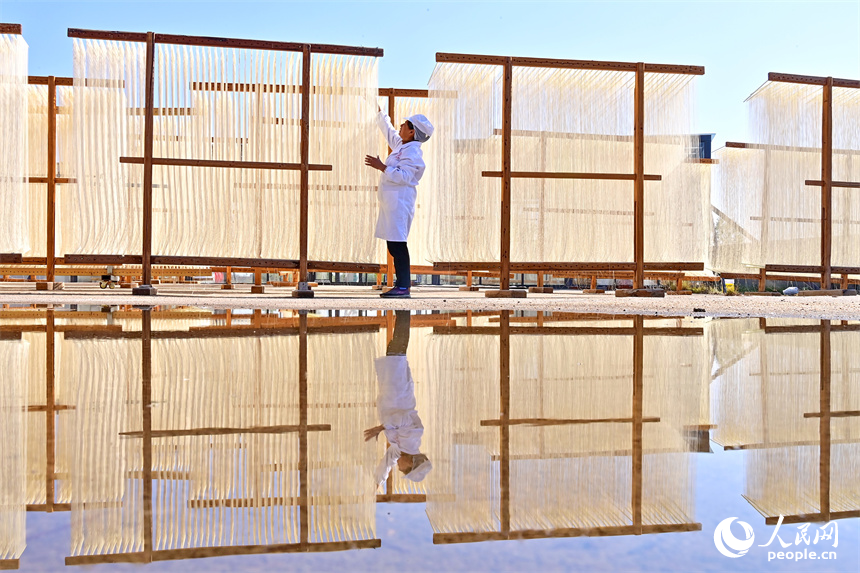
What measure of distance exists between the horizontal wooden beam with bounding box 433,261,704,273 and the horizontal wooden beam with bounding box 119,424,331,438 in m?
8.50

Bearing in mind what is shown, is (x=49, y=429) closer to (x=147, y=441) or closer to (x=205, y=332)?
(x=147, y=441)

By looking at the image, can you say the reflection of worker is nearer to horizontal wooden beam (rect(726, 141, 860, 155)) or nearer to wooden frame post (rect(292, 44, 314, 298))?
wooden frame post (rect(292, 44, 314, 298))

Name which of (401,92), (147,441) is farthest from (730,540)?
(401,92)

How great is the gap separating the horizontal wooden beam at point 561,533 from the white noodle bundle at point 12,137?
10254 mm

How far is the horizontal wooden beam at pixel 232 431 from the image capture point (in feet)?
6.53

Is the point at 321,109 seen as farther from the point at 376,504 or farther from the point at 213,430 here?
the point at 376,504

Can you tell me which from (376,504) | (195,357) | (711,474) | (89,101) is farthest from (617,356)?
(89,101)

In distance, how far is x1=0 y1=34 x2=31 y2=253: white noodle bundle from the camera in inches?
392

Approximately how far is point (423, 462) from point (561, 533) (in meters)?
0.53

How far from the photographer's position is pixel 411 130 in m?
9.59

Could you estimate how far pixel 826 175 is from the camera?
44.1 feet

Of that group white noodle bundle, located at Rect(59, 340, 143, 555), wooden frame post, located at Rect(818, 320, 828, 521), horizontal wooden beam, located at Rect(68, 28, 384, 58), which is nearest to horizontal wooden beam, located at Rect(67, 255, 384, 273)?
horizontal wooden beam, located at Rect(68, 28, 384, 58)

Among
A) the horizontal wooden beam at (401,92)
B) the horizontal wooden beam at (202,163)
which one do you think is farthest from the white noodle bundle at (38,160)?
the horizontal wooden beam at (401,92)

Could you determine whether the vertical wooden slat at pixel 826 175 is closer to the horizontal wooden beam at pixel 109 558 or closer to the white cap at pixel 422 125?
the white cap at pixel 422 125
